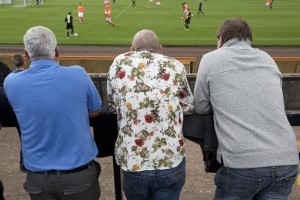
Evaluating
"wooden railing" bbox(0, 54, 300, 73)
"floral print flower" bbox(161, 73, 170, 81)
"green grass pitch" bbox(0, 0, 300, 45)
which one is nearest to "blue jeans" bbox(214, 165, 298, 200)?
"floral print flower" bbox(161, 73, 170, 81)

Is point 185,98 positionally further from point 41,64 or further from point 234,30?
point 41,64

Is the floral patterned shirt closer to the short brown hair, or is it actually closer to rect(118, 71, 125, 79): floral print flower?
rect(118, 71, 125, 79): floral print flower

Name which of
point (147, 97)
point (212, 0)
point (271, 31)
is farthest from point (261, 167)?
point (212, 0)

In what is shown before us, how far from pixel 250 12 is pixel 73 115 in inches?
1240

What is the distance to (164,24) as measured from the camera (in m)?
25.5

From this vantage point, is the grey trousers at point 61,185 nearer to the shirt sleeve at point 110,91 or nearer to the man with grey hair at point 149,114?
the man with grey hair at point 149,114

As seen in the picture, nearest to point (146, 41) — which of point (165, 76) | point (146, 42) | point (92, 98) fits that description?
point (146, 42)

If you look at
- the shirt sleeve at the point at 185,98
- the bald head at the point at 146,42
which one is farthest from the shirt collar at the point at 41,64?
the shirt sleeve at the point at 185,98

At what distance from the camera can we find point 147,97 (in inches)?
86.9

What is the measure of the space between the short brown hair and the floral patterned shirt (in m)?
0.40

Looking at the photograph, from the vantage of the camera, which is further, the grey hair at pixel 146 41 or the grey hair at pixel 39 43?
the grey hair at pixel 146 41

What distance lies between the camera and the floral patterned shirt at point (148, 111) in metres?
2.22

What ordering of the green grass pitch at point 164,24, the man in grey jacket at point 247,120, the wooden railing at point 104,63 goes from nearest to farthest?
1. the man in grey jacket at point 247,120
2. the wooden railing at point 104,63
3. the green grass pitch at point 164,24

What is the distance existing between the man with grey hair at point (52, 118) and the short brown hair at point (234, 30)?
3.13 feet
